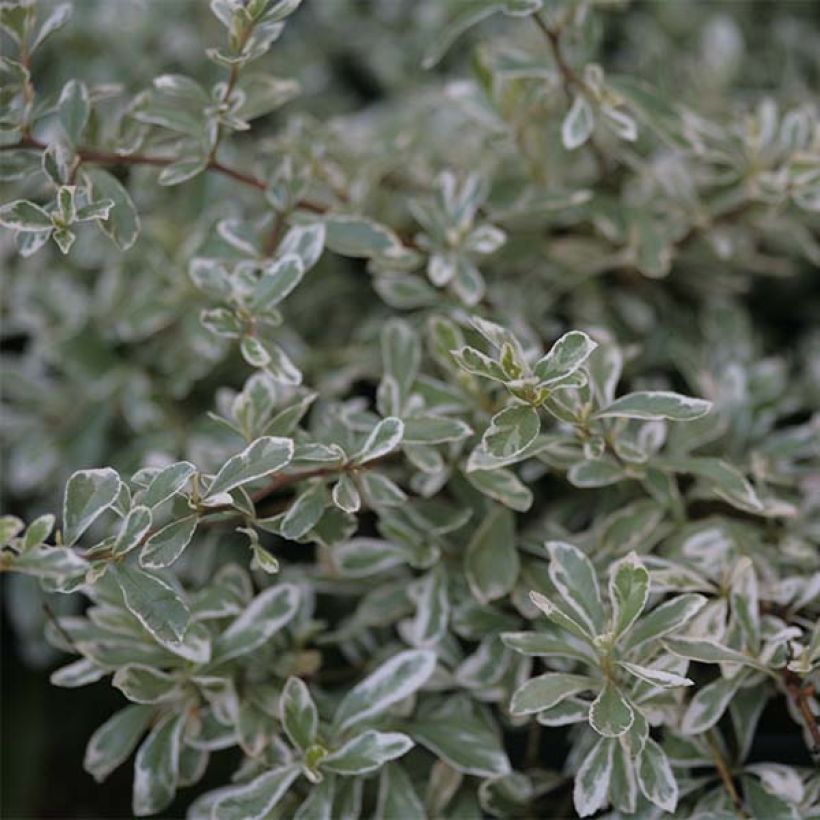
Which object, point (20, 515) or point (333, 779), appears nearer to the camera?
point (333, 779)

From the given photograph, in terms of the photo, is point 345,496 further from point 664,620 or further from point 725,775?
A: point 725,775

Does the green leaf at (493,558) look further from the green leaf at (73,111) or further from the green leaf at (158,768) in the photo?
the green leaf at (73,111)

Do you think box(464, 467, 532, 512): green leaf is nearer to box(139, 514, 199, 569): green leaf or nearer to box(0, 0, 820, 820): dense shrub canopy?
box(0, 0, 820, 820): dense shrub canopy

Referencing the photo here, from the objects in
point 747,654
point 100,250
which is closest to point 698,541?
point 747,654

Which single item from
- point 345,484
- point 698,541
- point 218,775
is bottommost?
point 218,775

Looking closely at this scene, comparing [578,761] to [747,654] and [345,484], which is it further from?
[345,484]

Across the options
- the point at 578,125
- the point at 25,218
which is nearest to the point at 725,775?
the point at 578,125

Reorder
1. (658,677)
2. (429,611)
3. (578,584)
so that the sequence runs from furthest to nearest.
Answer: (429,611), (578,584), (658,677)

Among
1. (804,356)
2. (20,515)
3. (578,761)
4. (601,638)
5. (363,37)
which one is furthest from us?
(363,37)
